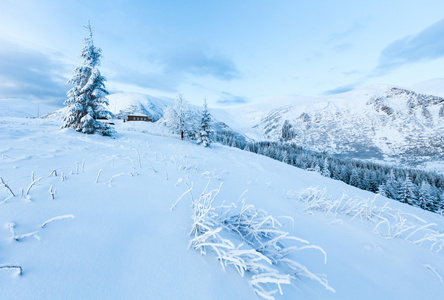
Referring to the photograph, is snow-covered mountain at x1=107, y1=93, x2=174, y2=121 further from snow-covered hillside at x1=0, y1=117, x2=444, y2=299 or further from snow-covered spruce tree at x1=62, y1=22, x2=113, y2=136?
snow-covered hillside at x1=0, y1=117, x2=444, y2=299

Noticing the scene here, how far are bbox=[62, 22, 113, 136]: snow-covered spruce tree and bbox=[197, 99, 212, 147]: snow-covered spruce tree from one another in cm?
1232

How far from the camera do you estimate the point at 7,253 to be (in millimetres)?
1403

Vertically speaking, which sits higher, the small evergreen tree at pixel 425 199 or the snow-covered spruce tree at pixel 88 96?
the snow-covered spruce tree at pixel 88 96

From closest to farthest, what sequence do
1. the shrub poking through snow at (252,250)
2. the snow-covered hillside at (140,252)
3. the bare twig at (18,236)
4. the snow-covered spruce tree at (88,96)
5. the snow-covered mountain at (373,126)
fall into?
the snow-covered hillside at (140,252) → the bare twig at (18,236) → the shrub poking through snow at (252,250) → the snow-covered spruce tree at (88,96) → the snow-covered mountain at (373,126)

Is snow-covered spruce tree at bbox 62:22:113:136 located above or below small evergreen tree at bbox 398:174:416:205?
above

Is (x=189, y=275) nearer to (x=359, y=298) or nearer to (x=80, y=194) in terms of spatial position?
(x=359, y=298)

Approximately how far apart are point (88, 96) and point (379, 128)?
197266 millimetres

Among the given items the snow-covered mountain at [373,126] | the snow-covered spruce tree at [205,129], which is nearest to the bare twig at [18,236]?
the snow-covered spruce tree at [205,129]

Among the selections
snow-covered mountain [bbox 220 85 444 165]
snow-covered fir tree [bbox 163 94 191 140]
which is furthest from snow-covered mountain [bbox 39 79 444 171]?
snow-covered fir tree [bbox 163 94 191 140]

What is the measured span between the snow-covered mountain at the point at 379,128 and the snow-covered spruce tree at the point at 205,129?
135240 millimetres

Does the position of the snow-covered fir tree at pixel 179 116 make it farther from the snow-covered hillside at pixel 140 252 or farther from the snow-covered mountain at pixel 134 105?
the snow-covered mountain at pixel 134 105

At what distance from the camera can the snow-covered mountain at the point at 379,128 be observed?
124631 millimetres

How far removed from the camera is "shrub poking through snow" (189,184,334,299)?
65.1 inches

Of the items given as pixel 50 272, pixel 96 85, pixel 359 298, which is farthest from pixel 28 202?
pixel 96 85
